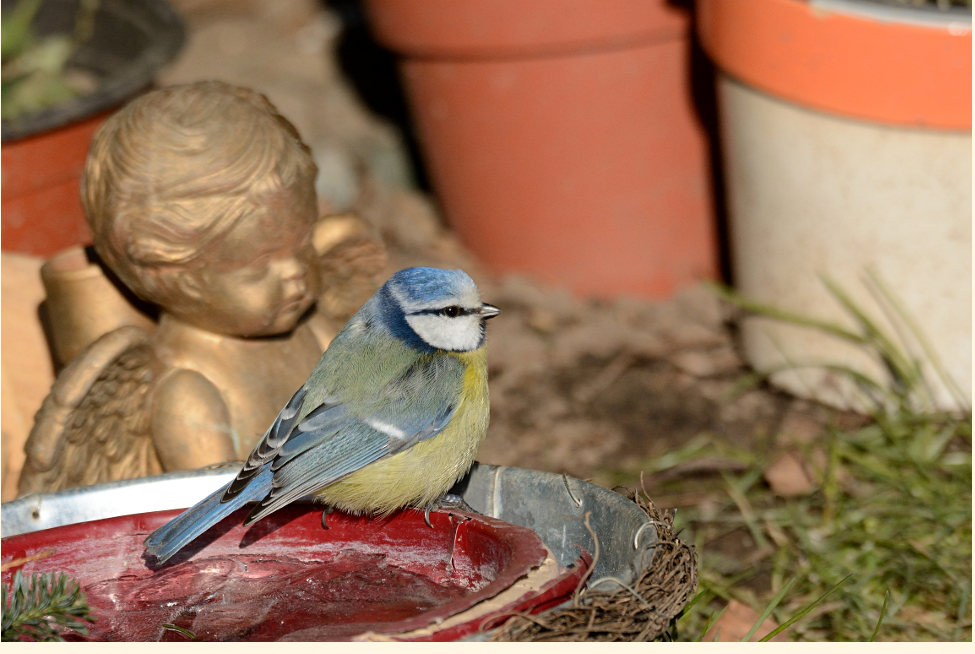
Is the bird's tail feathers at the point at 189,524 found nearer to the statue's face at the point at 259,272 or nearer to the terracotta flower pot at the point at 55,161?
the statue's face at the point at 259,272

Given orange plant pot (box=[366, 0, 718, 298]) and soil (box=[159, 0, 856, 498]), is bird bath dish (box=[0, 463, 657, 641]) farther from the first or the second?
orange plant pot (box=[366, 0, 718, 298])

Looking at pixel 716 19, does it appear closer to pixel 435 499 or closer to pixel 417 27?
pixel 417 27

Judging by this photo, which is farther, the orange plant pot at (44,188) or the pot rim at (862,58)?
the orange plant pot at (44,188)

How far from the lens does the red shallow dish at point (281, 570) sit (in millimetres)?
1668

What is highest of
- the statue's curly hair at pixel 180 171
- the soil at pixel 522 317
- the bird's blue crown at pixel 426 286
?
the statue's curly hair at pixel 180 171

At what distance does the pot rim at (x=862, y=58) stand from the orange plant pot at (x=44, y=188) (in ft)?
5.87

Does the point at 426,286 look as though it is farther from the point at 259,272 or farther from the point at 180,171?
the point at 180,171

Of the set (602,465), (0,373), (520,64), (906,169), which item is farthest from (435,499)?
(520,64)

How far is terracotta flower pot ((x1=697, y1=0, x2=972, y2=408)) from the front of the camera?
2.75m

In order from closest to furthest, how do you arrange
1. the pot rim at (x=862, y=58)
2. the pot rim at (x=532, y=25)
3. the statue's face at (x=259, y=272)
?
the statue's face at (x=259, y=272)
the pot rim at (x=862, y=58)
the pot rim at (x=532, y=25)

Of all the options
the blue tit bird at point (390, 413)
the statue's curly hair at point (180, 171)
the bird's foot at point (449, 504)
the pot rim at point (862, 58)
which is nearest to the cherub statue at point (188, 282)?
the statue's curly hair at point (180, 171)

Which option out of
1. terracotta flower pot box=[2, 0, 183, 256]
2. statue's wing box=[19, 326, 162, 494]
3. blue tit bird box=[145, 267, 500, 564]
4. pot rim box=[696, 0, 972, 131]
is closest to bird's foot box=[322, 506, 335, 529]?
blue tit bird box=[145, 267, 500, 564]

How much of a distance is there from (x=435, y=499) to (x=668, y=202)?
2272 millimetres

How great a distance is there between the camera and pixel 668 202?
3980 mm
